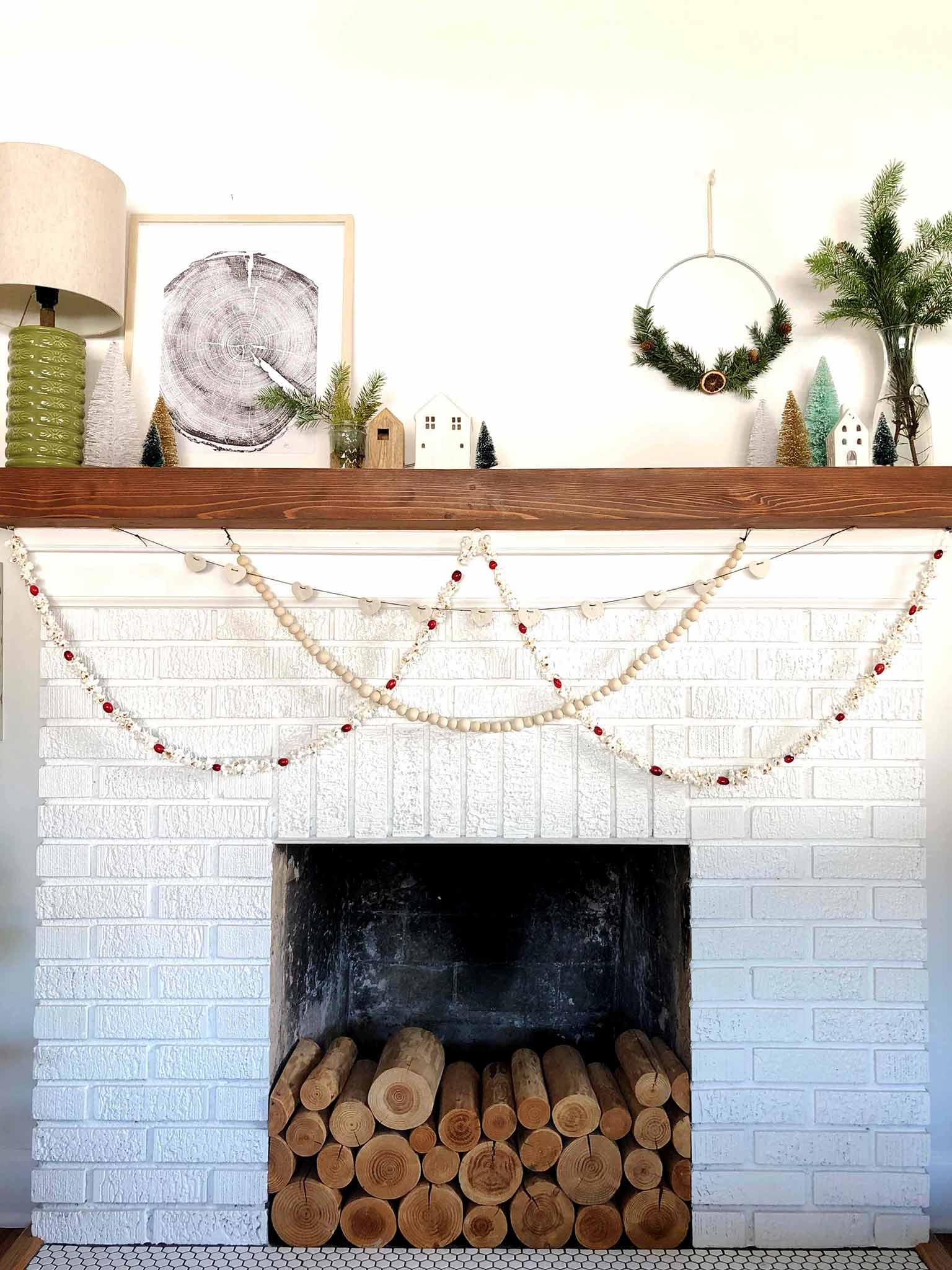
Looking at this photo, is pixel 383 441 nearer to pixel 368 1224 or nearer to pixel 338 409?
pixel 338 409

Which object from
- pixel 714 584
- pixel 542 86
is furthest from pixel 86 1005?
pixel 542 86

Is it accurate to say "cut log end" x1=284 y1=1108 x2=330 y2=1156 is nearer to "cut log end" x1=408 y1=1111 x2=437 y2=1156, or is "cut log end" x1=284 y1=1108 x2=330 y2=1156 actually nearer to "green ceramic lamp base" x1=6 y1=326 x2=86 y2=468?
"cut log end" x1=408 y1=1111 x2=437 y2=1156

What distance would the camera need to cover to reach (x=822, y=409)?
1.79m

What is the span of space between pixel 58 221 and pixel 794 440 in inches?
55.3

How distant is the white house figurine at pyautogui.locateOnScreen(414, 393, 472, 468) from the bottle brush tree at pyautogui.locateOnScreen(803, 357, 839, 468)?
652 millimetres

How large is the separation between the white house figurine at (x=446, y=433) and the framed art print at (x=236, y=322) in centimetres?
27

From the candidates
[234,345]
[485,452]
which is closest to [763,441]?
[485,452]

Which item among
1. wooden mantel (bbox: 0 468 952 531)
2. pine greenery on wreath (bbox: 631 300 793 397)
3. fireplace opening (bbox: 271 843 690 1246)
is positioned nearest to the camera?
wooden mantel (bbox: 0 468 952 531)

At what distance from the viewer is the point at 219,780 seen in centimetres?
178

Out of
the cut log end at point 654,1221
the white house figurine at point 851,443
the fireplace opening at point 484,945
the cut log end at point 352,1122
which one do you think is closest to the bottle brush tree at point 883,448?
the white house figurine at point 851,443

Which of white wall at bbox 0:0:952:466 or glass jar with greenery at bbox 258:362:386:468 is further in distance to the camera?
white wall at bbox 0:0:952:466

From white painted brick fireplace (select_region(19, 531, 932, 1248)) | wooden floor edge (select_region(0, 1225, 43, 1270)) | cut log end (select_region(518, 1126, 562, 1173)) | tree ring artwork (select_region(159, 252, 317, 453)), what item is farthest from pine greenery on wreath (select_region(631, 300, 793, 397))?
wooden floor edge (select_region(0, 1225, 43, 1270))

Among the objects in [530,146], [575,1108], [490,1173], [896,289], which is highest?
[530,146]

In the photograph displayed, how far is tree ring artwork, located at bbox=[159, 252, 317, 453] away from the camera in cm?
186
